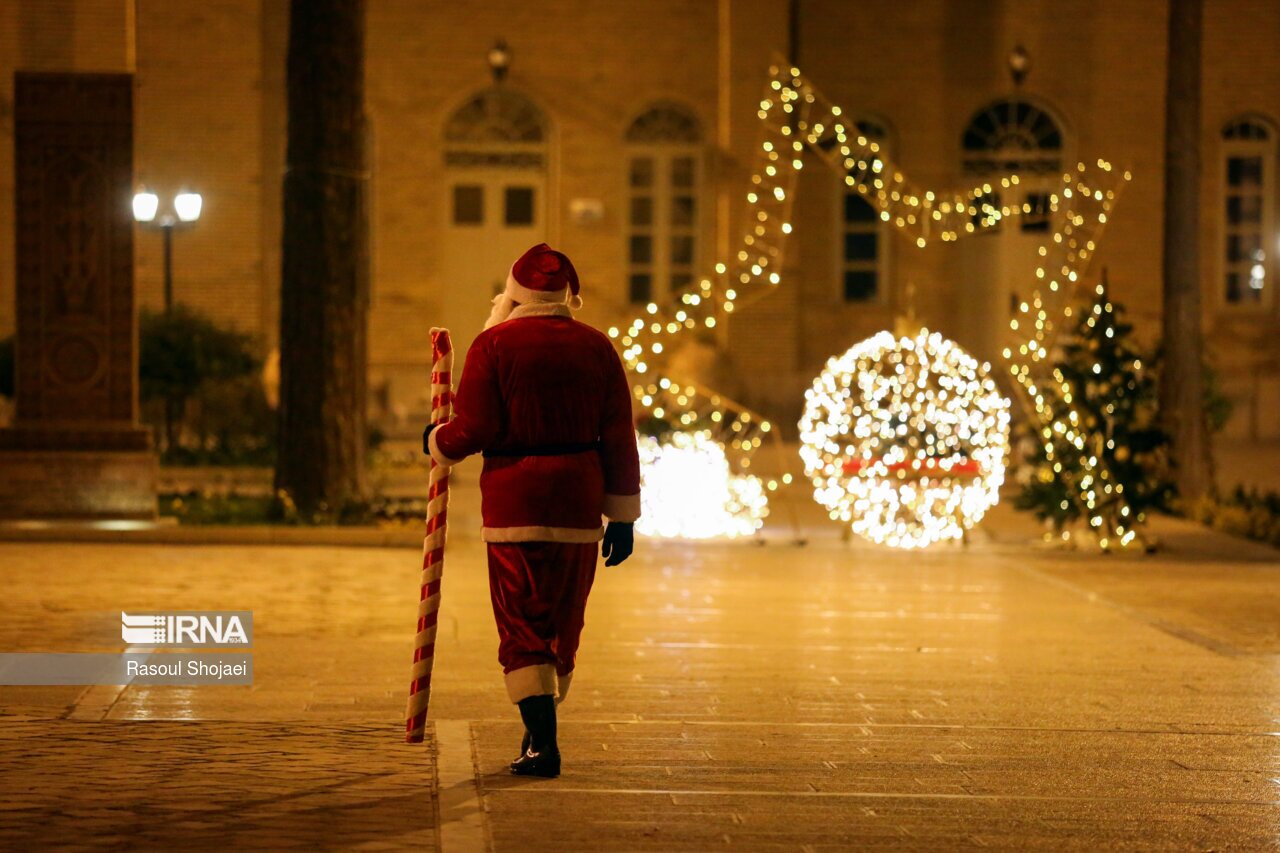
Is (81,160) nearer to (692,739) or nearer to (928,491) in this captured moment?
(928,491)

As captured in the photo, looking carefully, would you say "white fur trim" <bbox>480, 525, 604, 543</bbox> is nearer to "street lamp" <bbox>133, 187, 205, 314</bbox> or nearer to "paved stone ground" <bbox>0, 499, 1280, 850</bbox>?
"paved stone ground" <bbox>0, 499, 1280, 850</bbox>

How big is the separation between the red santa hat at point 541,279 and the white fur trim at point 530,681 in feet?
4.32

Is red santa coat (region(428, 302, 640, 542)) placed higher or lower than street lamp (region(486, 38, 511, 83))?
lower

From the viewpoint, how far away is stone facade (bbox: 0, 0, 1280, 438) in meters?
26.3

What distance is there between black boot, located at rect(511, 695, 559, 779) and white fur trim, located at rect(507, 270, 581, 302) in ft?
4.71

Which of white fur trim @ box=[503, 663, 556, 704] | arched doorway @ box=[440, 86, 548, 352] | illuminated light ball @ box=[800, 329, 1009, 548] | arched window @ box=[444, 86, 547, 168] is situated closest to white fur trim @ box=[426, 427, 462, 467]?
white fur trim @ box=[503, 663, 556, 704]

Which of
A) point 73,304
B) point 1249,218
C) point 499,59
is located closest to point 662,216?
point 499,59

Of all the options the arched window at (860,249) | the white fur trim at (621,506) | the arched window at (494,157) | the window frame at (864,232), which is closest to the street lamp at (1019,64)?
the window frame at (864,232)

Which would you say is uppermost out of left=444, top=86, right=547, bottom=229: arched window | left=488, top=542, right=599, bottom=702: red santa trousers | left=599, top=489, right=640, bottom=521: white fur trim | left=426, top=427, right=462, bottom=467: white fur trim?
left=444, top=86, right=547, bottom=229: arched window

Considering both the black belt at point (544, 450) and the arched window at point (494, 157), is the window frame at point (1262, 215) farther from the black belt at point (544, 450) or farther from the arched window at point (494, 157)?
Answer: the black belt at point (544, 450)

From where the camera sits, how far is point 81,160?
14883 mm

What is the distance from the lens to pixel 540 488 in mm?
7207

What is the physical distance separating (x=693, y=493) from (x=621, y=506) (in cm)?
783

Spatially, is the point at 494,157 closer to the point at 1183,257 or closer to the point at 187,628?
the point at 1183,257
